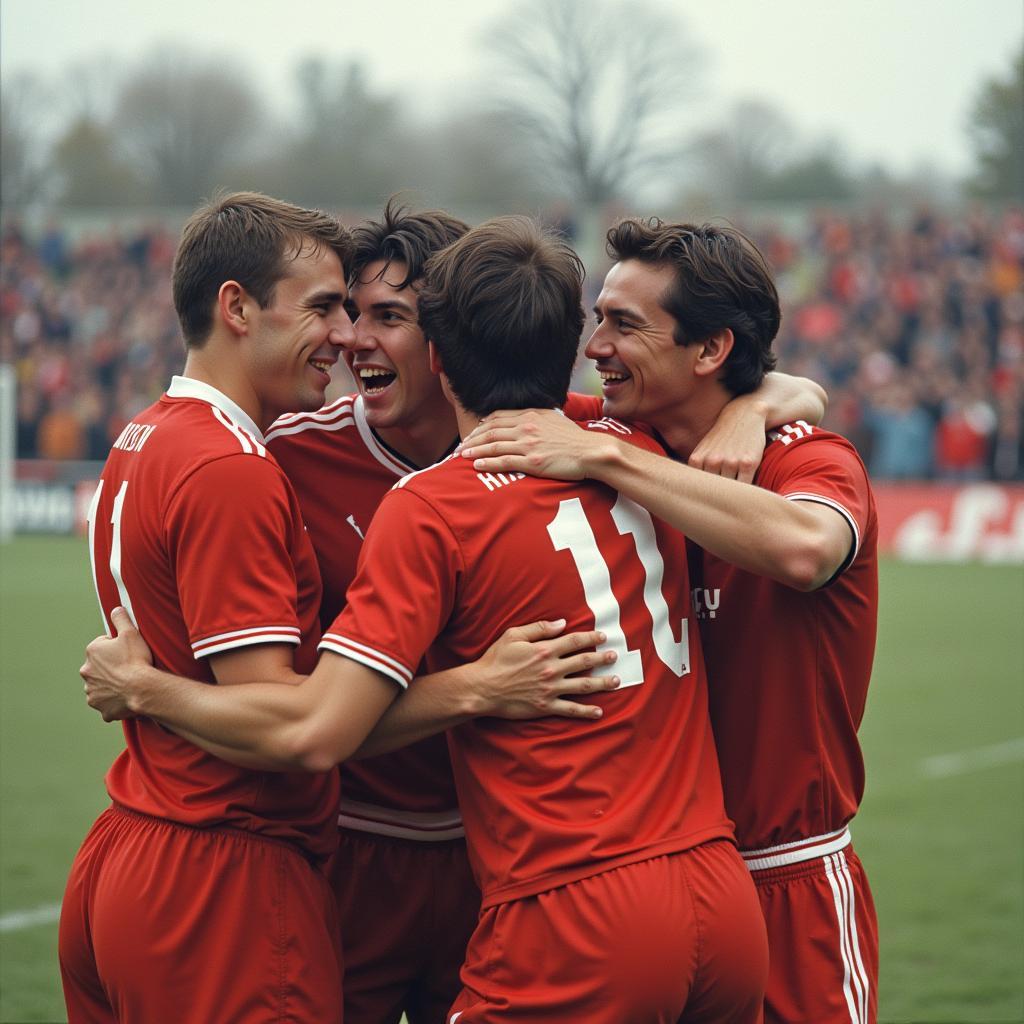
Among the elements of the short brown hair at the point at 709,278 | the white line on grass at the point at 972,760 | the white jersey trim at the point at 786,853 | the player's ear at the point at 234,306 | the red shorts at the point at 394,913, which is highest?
the short brown hair at the point at 709,278

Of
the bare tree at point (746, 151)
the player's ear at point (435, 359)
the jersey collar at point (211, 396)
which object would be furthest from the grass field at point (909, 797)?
the bare tree at point (746, 151)

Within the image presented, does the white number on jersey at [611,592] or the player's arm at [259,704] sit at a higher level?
the white number on jersey at [611,592]

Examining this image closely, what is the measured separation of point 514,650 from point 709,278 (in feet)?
3.48

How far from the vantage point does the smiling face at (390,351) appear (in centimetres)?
385

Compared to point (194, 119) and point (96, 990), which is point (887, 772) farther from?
point (194, 119)

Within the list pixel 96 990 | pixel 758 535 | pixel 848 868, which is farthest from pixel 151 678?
pixel 848 868

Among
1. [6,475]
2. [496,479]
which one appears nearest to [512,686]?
[496,479]

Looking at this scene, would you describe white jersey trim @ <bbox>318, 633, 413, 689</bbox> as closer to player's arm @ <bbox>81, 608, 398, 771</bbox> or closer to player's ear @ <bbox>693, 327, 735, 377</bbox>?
player's arm @ <bbox>81, 608, 398, 771</bbox>

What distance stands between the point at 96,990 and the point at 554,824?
1.23 m

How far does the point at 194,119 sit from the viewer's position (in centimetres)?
5297

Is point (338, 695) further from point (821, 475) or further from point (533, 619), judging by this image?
point (821, 475)

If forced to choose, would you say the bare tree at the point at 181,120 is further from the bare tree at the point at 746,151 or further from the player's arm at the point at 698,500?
the player's arm at the point at 698,500

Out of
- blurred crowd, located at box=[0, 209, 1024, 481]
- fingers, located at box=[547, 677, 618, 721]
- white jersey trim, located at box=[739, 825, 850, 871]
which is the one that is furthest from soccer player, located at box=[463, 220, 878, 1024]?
blurred crowd, located at box=[0, 209, 1024, 481]

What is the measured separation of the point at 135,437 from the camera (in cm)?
321
